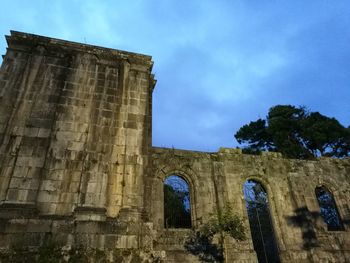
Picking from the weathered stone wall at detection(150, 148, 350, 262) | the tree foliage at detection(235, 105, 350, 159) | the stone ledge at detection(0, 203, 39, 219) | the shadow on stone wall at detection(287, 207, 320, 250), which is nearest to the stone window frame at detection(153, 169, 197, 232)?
the weathered stone wall at detection(150, 148, 350, 262)

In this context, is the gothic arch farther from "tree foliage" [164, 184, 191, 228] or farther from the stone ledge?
the stone ledge

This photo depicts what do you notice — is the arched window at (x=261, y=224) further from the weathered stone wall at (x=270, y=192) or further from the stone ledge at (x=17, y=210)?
the stone ledge at (x=17, y=210)

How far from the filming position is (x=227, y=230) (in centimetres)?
1050

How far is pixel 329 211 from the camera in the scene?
14266 millimetres

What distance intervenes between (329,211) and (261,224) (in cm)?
423

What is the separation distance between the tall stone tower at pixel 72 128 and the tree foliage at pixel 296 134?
56.7ft

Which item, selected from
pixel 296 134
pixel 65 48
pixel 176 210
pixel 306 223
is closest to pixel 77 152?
pixel 65 48

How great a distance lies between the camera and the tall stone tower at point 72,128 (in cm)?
570

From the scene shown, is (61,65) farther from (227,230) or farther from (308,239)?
(308,239)

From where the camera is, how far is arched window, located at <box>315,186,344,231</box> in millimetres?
13680

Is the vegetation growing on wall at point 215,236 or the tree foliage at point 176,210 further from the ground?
the tree foliage at point 176,210

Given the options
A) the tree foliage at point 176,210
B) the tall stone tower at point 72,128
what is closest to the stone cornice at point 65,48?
the tall stone tower at point 72,128

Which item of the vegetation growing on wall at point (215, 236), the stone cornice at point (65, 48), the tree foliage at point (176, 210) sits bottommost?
the vegetation growing on wall at point (215, 236)

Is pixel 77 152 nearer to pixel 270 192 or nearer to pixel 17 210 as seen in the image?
pixel 17 210
